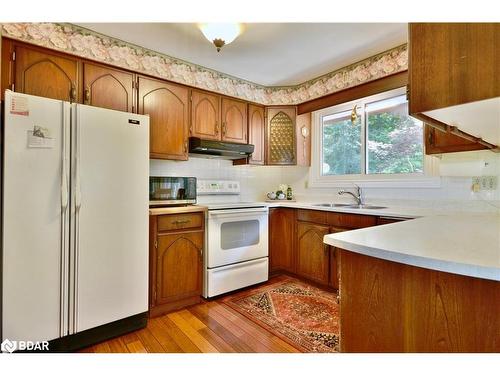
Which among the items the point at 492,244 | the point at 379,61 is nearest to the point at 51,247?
the point at 492,244

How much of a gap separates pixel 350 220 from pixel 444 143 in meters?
0.94

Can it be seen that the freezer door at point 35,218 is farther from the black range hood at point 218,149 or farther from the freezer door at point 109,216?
the black range hood at point 218,149

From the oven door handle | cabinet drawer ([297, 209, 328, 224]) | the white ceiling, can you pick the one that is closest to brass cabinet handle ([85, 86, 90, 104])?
the white ceiling

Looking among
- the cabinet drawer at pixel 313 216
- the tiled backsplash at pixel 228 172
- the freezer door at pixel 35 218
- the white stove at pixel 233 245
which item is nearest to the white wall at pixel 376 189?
the tiled backsplash at pixel 228 172

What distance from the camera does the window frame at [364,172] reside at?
2.31 metres

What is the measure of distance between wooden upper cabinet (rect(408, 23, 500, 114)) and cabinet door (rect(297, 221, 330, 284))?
6.34 feet

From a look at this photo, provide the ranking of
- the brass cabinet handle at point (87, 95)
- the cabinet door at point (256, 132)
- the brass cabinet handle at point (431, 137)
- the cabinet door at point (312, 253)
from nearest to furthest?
the brass cabinet handle at point (431, 137) → the brass cabinet handle at point (87, 95) → the cabinet door at point (312, 253) → the cabinet door at point (256, 132)

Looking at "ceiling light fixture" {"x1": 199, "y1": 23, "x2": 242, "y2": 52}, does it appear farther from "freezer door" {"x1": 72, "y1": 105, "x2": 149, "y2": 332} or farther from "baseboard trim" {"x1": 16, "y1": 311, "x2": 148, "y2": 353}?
"baseboard trim" {"x1": 16, "y1": 311, "x2": 148, "y2": 353}

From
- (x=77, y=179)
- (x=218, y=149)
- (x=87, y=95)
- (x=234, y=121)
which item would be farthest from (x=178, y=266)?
(x=234, y=121)

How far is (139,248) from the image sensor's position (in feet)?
6.22

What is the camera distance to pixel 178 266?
2203 mm

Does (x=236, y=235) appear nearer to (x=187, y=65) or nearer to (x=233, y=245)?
(x=233, y=245)

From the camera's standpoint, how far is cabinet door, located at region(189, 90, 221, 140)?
2.61 metres
